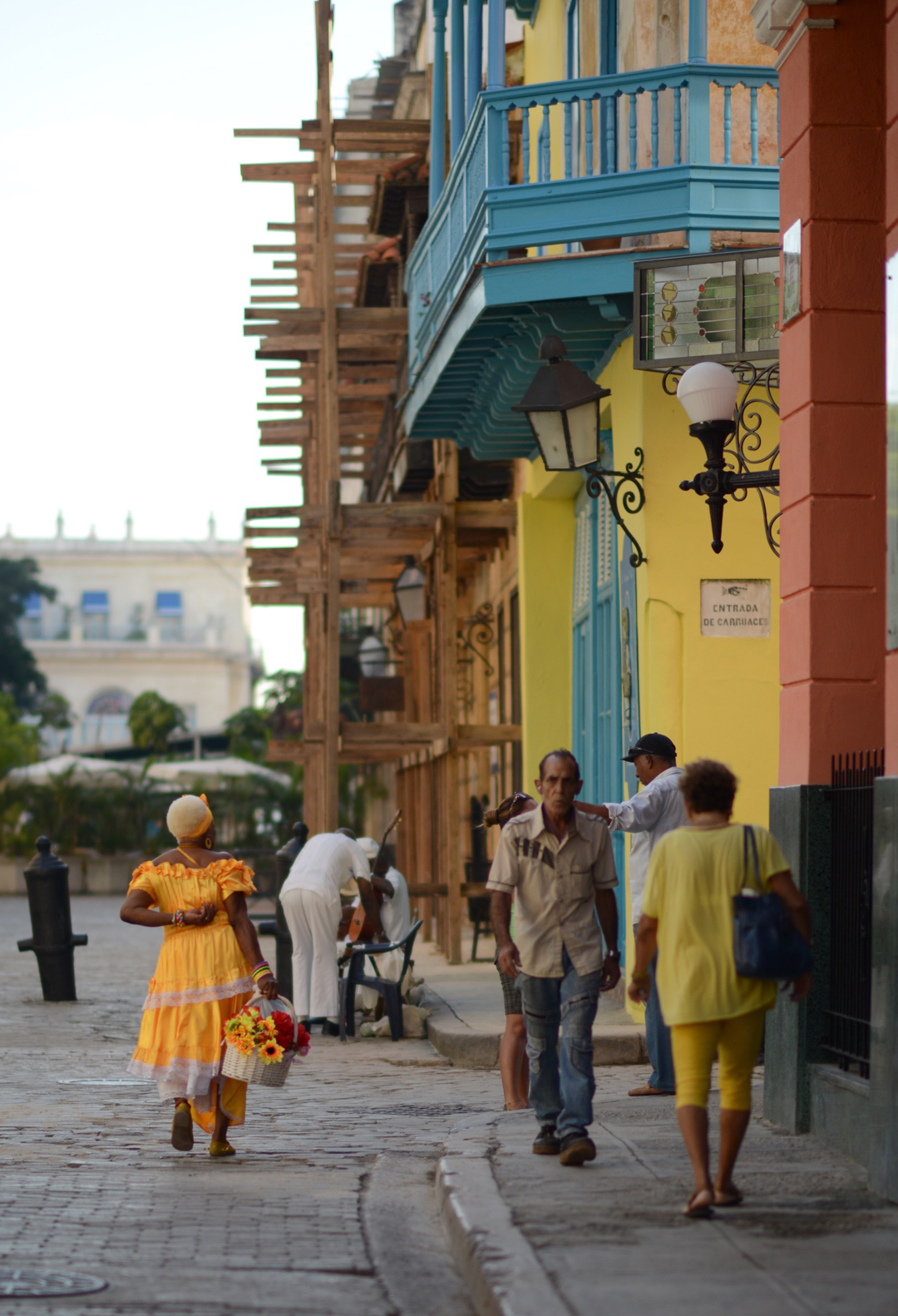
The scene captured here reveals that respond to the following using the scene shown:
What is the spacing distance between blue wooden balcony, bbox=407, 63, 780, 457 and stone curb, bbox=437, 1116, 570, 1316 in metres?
6.15

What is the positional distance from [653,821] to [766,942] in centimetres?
323

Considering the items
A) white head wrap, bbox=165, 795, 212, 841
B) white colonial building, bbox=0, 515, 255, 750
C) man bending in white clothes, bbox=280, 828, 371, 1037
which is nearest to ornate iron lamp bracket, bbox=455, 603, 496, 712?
man bending in white clothes, bbox=280, 828, 371, 1037

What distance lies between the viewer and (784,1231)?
6109 millimetres

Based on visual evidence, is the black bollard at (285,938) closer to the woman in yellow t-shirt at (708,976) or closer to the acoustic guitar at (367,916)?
the acoustic guitar at (367,916)

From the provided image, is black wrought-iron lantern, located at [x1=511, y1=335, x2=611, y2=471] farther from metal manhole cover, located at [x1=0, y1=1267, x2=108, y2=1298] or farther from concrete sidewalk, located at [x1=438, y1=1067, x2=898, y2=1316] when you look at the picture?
metal manhole cover, located at [x1=0, y1=1267, x2=108, y2=1298]

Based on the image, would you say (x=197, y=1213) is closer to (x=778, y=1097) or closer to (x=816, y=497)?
(x=778, y=1097)

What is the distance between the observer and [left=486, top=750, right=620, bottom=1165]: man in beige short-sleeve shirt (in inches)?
290

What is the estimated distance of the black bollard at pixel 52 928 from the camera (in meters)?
16.0

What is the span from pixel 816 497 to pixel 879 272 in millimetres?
996

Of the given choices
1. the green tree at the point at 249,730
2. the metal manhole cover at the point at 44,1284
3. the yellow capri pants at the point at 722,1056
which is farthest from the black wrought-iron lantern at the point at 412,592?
the green tree at the point at 249,730

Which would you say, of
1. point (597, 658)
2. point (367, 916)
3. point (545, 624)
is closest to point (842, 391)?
point (367, 916)

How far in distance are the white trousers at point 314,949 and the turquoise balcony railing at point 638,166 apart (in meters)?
4.32

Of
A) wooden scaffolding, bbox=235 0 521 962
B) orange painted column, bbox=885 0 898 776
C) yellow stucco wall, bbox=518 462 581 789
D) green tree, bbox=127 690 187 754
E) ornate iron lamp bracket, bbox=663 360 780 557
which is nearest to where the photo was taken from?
orange painted column, bbox=885 0 898 776

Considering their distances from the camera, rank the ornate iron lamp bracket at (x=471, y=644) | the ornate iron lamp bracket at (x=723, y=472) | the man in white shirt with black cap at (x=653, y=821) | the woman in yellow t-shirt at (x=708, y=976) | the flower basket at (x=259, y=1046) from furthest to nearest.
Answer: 1. the ornate iron lamp bracket at (x=471, y=644)
2. the ornate iron lamp bracket at (x=723, y=472)
3. the man in white shirt with black cap at (x=653, y=821)
4. the flower basket at (x=259, y=1046)
5. the woman in yellow t-shirt at (x=708, y=976)
